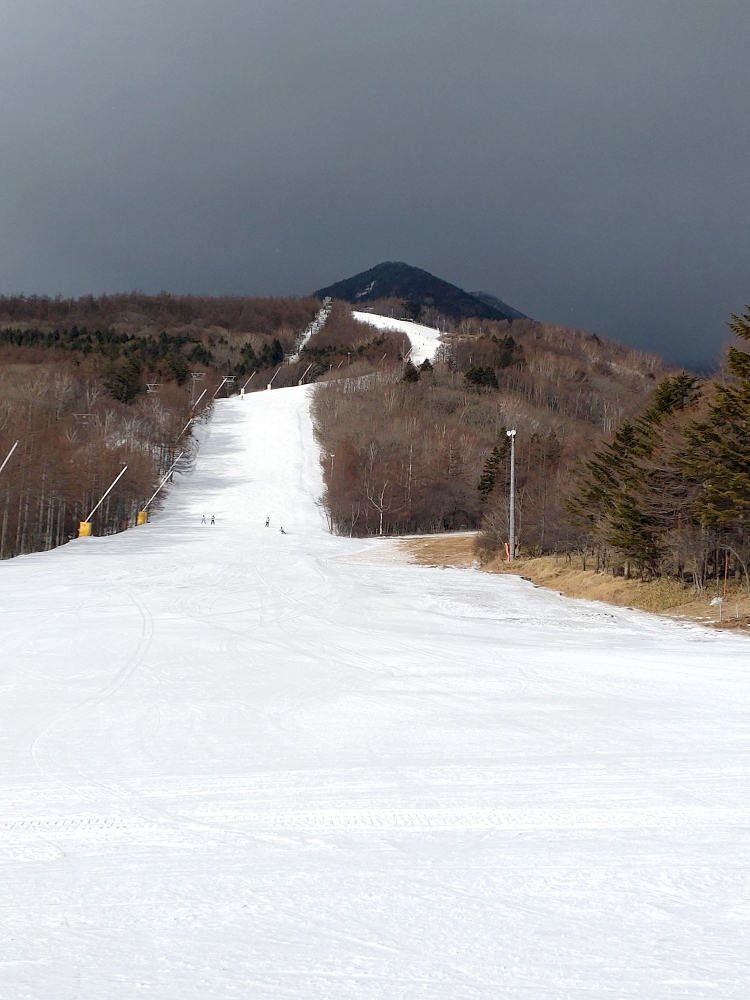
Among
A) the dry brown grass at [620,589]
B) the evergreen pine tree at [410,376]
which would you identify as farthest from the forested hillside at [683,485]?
the evergreen pine tree at [410,376]

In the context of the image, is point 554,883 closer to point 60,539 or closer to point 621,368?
point 60,539

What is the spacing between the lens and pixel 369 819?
14.3 ft

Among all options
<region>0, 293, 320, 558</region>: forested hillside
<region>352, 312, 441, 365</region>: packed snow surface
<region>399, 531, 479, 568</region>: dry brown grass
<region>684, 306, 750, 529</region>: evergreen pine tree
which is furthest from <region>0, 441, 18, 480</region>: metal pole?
<region>352, 312, 441, 365</region>: packed snow surface

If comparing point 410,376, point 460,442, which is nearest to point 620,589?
point 460,442

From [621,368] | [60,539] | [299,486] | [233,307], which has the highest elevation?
[233,307]

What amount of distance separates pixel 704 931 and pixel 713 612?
15322 mm

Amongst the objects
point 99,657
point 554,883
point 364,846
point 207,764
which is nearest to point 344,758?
point 207,764

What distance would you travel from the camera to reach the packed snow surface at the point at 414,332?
5022 inches

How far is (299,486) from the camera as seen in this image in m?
59.7

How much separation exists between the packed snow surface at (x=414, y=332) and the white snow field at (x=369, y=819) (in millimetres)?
111763

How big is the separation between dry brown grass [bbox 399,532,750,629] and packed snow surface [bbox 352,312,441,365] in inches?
3575

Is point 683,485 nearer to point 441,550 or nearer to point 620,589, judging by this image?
point 620,589

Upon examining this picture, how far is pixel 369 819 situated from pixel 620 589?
17.8m

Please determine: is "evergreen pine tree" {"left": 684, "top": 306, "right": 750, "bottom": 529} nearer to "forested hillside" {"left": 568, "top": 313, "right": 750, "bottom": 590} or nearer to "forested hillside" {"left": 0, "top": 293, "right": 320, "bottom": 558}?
"forested hillside" {"left": 568, "top": 313, "right": 750, "bottom": 590}
